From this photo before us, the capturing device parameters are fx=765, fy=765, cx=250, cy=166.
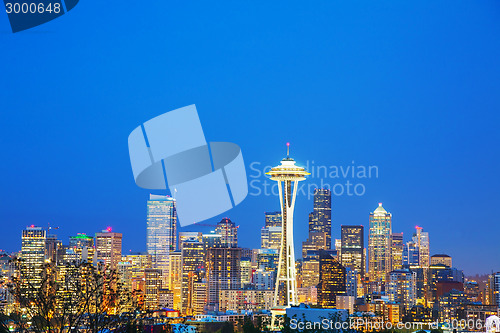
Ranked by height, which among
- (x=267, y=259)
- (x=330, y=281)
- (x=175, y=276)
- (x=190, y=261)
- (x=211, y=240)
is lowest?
A: (x=330, y=281)

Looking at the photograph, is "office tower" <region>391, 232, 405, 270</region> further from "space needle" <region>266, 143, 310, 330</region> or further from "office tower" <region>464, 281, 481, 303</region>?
"space needle" <region>266, 143, 310, 330</region>

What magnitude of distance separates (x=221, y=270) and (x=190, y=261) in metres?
3.48

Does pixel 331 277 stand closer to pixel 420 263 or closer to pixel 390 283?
pixel 390 283

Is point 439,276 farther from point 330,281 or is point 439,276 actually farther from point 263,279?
point 263,279

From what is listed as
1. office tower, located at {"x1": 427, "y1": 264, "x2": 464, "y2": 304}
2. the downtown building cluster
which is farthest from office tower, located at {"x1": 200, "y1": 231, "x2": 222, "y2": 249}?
office tower, located at {"x1": 427, "y1": 264, "x2": 464, "y2": 304}

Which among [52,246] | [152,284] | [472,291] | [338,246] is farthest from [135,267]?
[472,291]

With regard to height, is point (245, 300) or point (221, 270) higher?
point (221, 270)

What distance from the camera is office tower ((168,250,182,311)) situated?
4797cm

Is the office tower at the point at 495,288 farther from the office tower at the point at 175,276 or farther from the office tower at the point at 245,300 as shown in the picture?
the office tower at the point at 175,276

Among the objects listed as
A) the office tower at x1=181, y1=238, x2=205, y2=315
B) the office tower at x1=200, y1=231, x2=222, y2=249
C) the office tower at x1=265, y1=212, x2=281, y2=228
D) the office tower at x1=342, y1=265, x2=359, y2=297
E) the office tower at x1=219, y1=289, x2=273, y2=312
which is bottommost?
the office tower at x1=219, y1=289, x2=273, y2=312

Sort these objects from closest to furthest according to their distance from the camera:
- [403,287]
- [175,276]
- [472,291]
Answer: [472,291]
[403,287]
[175,276]

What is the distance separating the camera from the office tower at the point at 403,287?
150ft

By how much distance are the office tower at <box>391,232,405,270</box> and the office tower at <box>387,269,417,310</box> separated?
31.0ft

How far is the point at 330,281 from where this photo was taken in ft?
158
